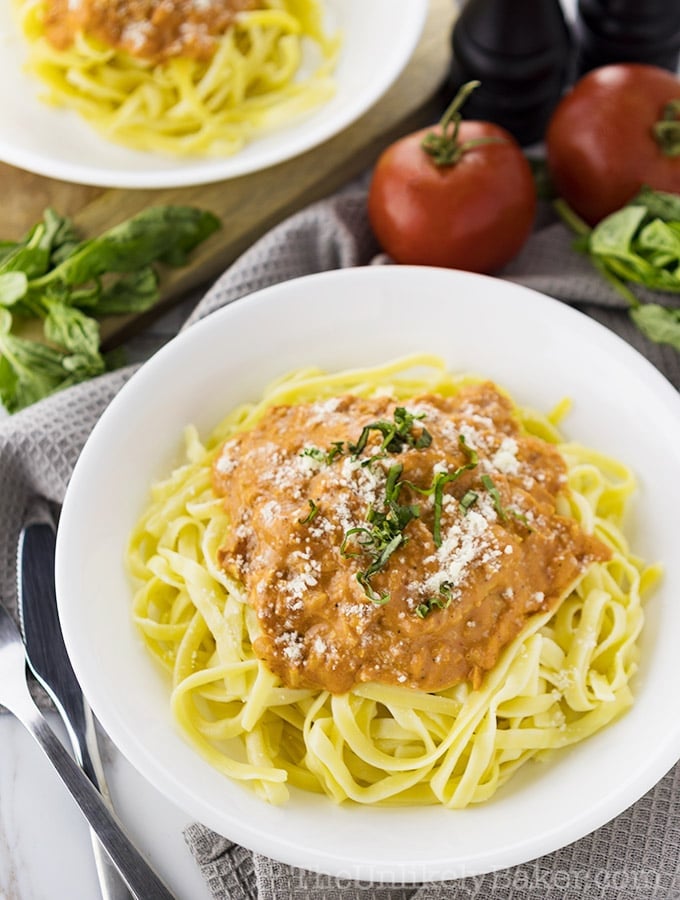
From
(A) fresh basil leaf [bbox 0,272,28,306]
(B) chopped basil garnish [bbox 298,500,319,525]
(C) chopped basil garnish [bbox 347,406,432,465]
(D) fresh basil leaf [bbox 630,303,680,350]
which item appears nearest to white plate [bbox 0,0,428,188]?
(A) fresh basil leaf [bbox 0,272,28,306]

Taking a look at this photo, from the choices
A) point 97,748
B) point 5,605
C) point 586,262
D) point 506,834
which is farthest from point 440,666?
point 586,262

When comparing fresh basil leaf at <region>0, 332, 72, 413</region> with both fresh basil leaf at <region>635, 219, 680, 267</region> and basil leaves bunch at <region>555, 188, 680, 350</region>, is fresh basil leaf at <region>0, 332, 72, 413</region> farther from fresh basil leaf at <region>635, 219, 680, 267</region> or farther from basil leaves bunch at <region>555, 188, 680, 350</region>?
fresh basil leaf at <region>635, 219, 680, 267</region>

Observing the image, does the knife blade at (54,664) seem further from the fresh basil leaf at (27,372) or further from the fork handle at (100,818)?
the fresh basil leaf at (27,372)

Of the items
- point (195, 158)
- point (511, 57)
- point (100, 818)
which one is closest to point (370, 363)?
point (195, 158)

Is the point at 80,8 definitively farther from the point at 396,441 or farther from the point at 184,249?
the point at 396,441

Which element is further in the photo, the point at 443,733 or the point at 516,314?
the point at 516,314

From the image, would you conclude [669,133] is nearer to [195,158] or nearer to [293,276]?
[293,276]

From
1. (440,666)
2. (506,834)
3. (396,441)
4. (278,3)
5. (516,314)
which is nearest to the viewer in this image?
(506,834)
